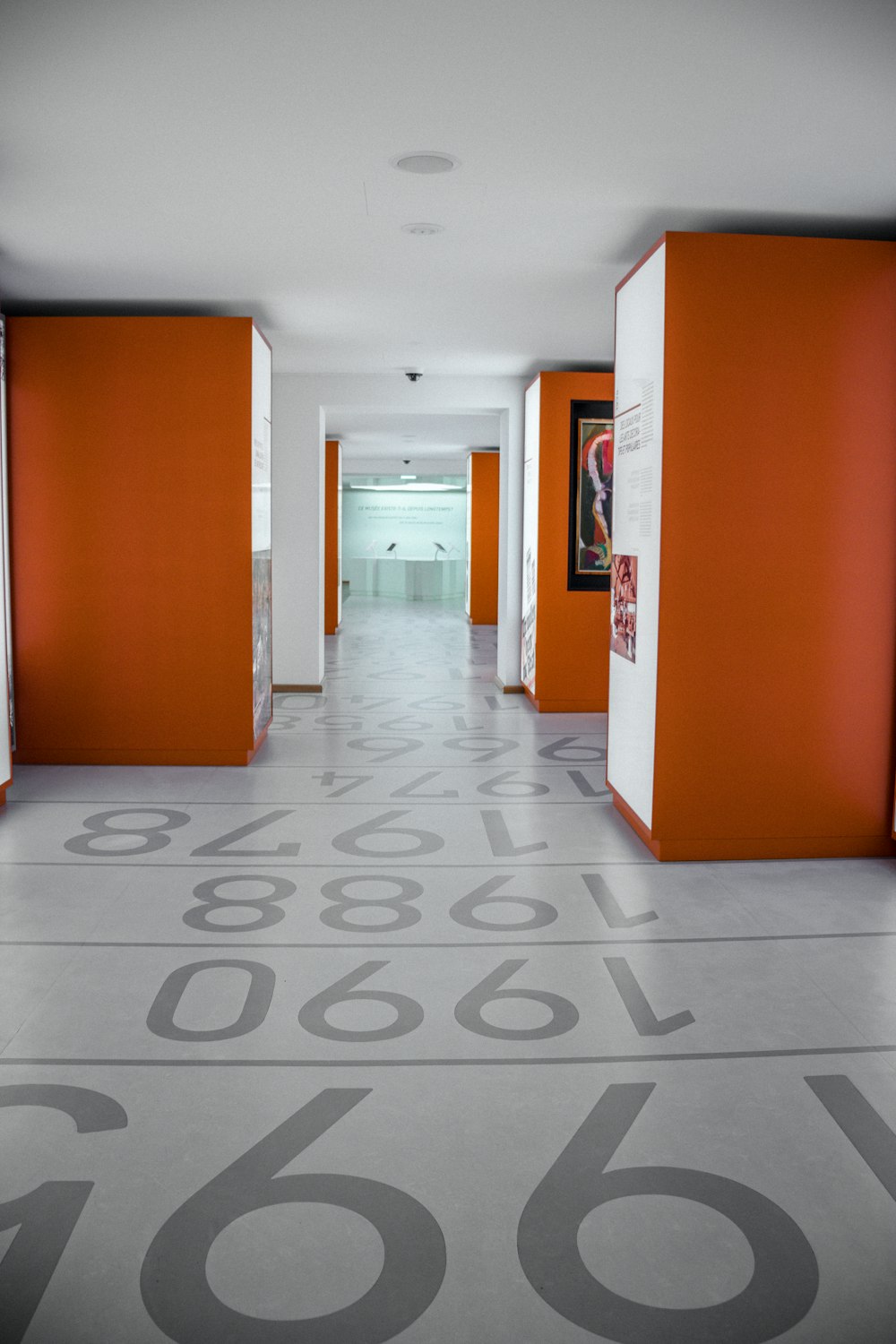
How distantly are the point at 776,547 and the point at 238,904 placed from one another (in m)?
3.30

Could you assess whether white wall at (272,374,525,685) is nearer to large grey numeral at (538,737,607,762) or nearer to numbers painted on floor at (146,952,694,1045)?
large grey numeral at (538,737,607,762)

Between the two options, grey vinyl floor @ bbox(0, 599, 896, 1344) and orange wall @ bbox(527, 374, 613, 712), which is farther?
orange wall @ bbox(527, 374, 613, 712)

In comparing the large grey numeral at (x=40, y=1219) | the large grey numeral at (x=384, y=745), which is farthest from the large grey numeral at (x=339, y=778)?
the large grey numeral at (x=40, y=1219)

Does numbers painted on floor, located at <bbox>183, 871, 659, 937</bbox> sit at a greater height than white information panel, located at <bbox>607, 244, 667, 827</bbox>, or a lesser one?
lesser

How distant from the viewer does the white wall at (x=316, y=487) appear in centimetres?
1152

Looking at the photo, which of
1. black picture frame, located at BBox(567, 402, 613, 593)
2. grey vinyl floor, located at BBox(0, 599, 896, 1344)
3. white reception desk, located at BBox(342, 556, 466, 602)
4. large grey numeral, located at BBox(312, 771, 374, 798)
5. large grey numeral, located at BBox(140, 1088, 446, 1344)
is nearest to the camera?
large grey numeral, located at BBox(140, 1088, 446, 1344)

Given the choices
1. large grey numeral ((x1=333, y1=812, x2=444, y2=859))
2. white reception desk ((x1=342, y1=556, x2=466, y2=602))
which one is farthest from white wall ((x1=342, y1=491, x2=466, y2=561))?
large grey numeral ((x1=333, y1=812, x2=444, y2=859))

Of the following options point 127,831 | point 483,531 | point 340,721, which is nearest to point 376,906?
point 127,831

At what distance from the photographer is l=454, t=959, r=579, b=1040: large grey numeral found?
3787 millimetres

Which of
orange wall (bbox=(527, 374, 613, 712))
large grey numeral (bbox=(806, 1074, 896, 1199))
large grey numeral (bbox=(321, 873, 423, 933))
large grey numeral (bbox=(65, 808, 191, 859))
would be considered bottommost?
large grey numeral (bbox=(806, 1074, 896, 1199))

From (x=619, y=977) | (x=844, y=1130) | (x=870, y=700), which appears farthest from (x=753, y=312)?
(x=844, y=1130)

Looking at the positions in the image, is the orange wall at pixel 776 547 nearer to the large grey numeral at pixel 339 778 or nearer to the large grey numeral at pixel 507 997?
the large grey numeral at pixel 507 997

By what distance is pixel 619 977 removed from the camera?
14.0 feet

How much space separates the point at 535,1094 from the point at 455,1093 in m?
0.25
